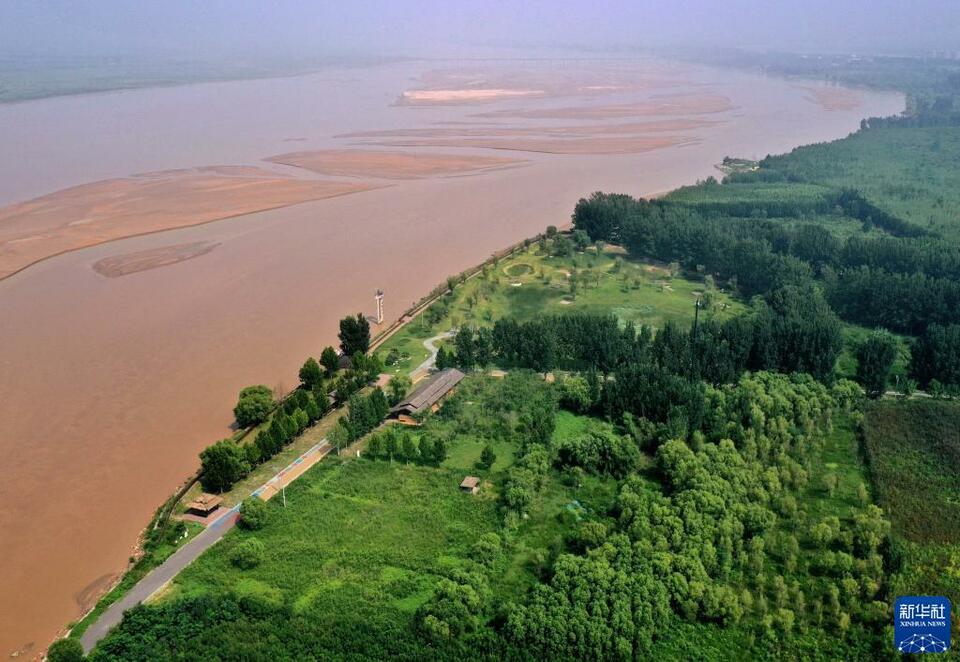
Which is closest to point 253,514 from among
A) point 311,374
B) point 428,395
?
point 428,395

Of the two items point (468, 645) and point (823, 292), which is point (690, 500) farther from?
point (823, 292)

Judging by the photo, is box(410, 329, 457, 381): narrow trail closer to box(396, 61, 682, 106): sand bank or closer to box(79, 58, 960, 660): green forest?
box(79, 58, 960, 660): green forest

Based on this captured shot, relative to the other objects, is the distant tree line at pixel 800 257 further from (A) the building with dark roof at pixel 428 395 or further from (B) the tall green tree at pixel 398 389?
(B) the tall green tree at pixel 398 389

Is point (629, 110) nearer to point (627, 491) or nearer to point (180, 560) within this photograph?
point (627, 491)

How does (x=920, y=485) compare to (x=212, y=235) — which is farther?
(x=212, y=235)

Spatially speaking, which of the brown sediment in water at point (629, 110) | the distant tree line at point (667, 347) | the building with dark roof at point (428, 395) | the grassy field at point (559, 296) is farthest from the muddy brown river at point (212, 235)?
the distant tree line at point (667, 347)
